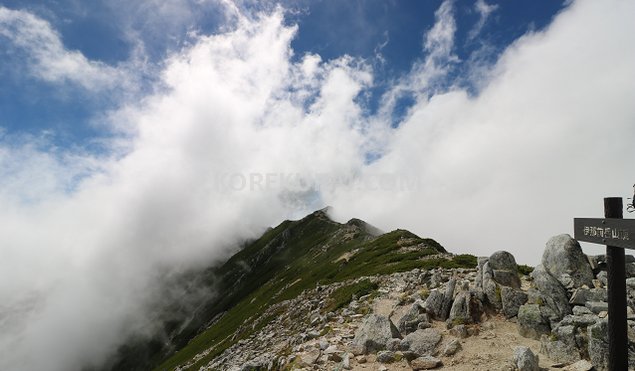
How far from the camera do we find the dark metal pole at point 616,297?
9734mm

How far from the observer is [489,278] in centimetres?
1873

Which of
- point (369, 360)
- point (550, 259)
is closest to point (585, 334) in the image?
point (550, 259)

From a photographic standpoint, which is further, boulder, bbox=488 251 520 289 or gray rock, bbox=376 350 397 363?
boulder, bbox=488 251 520 289

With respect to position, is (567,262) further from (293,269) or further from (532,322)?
(293,269)

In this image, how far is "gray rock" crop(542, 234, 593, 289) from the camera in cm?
1638

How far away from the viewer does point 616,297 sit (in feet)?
32.4

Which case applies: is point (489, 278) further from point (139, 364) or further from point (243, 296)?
point (139, 364)

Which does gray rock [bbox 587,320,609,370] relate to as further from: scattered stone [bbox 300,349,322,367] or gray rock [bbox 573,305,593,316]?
scattered stone [bbox 300,349,322,367]

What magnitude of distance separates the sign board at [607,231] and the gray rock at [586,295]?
5644mm

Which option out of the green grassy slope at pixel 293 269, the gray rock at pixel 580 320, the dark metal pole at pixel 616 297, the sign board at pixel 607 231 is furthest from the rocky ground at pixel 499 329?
the green grassy slope at pixel 293 269

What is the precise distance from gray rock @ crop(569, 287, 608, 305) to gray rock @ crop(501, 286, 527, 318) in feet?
6.95

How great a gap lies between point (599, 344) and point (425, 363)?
18.9 feet

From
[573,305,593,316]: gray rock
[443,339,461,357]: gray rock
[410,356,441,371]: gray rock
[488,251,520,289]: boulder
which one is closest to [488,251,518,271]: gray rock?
[488,251,520,289]: boulder

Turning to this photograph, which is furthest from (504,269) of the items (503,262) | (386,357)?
(386,357)
